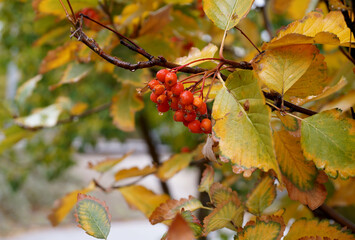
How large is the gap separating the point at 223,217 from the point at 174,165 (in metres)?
0.26

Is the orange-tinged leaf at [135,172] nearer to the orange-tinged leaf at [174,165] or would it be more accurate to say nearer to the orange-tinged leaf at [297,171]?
the orange-tinged leaf at [174,165]

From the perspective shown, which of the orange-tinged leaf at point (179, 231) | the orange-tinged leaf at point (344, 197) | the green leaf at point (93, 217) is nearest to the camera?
the orange-tinged leaf at point (179, 231)

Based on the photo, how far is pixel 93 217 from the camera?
348mm

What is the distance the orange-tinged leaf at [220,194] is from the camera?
1.26 feet

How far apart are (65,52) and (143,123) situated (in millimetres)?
733

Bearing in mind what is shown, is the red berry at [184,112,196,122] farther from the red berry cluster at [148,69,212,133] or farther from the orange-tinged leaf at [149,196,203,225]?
the orange-tinged leaf at [149,196,203,225]

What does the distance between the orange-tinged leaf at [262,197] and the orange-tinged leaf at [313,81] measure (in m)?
0.11

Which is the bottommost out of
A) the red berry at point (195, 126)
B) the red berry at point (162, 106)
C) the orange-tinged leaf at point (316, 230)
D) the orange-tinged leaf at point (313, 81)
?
the orange-tinged leaf at point (316, 230)

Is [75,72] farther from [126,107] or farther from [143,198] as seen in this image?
[143,198]

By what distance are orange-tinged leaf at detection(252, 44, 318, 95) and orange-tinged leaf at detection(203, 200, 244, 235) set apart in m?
0.13

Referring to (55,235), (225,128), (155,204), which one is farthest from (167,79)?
(55,235)

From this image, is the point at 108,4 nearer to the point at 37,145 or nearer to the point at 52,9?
the point at 52,9

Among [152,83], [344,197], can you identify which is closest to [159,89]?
[152,83]

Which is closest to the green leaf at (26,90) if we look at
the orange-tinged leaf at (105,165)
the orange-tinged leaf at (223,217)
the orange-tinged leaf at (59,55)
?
the orange-tinged leaf at (59,55)
